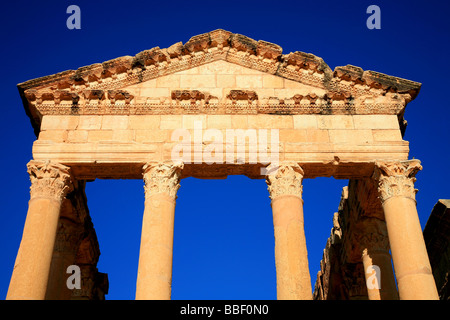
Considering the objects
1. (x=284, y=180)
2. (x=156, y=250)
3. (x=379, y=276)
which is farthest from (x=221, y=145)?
(x=379, y=276)

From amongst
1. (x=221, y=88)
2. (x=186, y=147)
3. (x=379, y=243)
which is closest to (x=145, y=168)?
(x=186, y=147)

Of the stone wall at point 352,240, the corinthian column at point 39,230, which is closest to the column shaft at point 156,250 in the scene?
the corinthian column at point 39,230

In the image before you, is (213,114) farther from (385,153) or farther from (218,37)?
(385,153)

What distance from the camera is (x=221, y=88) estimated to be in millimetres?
17953

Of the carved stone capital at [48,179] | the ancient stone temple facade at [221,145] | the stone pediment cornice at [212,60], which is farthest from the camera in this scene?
the stone pediment cornice at [212,60]

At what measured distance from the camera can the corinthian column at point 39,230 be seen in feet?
46.4

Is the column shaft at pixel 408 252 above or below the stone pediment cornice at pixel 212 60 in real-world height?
below

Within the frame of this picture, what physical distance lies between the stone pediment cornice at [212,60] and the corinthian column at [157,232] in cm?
237

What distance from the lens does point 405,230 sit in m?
15.0

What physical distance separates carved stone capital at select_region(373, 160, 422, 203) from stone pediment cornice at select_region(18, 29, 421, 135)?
208 centimetres

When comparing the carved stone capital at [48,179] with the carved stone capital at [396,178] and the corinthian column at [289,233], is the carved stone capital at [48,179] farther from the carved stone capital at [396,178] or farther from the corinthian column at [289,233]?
the carved stone capital at [396,178]

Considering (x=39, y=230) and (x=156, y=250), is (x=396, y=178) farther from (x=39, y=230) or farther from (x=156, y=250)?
(x=39, y=230)
